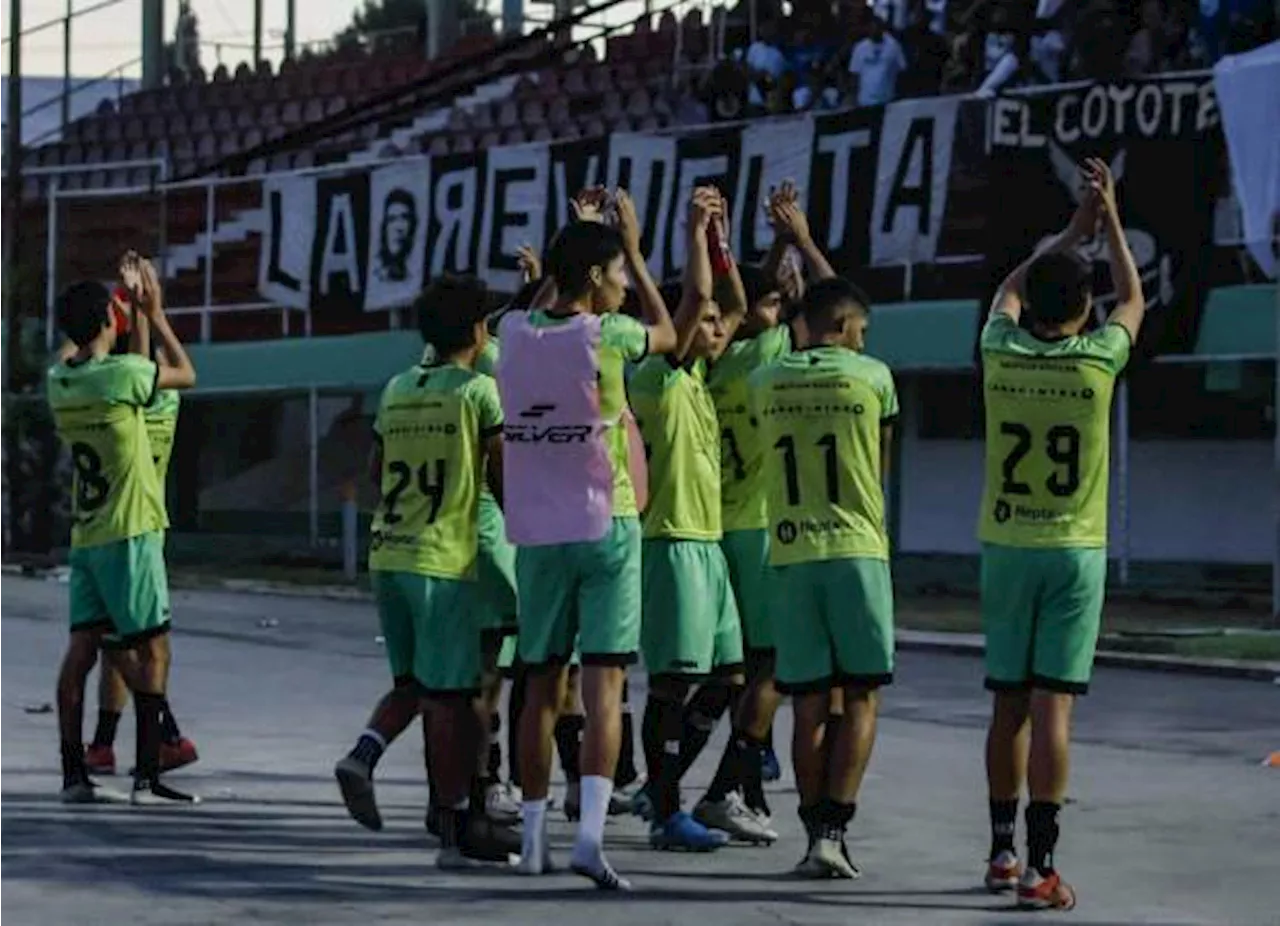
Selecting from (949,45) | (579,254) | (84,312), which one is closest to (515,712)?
(579,254)

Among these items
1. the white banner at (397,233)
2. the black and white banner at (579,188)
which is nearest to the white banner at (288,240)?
the black and white banner at (579,188)

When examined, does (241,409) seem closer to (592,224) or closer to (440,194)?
(440,194)

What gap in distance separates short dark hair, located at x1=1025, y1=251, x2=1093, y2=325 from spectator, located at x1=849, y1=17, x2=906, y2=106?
21651 millimetres

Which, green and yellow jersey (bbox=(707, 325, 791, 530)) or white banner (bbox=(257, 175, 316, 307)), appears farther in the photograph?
white banner (bbox=(257, 175, 316, 307))

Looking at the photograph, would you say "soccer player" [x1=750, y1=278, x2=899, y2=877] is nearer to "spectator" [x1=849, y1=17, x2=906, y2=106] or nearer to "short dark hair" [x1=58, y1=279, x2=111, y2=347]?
"short dark hair" [x1=58, y1=279, x2=111, y2=347]

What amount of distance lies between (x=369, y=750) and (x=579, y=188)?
76.9ft

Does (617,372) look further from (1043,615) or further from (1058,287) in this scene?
(1043,615)

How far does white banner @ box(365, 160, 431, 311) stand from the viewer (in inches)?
1496

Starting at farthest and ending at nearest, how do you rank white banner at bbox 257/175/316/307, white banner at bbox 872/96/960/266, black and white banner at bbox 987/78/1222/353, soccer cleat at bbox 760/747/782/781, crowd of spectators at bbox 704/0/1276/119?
white banner at bbox 257/175/316/307 → white banner at bbox 872/96/960/266 → crowd of spectators at bbox 704/0/1276/119 → black and white banner at bbox 987/78/1222/353 → soccer cleat at bbox 760/747/782/781

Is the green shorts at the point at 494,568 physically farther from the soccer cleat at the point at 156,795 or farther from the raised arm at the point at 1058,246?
the raised arm at the point at 1058,246

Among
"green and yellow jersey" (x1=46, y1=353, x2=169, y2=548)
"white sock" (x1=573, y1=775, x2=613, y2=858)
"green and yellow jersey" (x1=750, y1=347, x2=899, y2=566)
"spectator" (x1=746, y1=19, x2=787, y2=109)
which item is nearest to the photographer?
"white sock" (x1=573, y1=775, x2=613, y2=858)

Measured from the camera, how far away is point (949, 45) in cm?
3206

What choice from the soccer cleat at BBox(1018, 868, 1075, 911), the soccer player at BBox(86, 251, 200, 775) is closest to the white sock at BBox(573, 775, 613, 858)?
the soccer cleat at BBox(1018, 868, 1075, 911)

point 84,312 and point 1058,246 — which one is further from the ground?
point 1058,246
